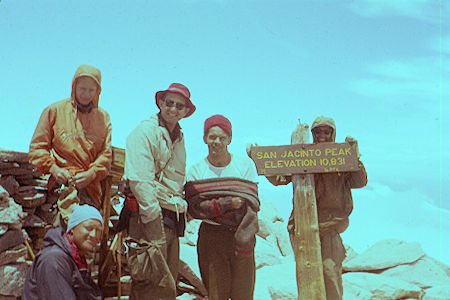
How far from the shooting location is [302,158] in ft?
22.6

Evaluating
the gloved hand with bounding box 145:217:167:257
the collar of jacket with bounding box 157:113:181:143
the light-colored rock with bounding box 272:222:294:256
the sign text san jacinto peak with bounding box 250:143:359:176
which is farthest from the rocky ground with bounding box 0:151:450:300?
the sign text san jacinto peak with bounding box 250:143:359:176

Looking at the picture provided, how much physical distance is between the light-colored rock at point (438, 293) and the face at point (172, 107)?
5645 millimetres

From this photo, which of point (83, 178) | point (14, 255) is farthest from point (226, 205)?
point (14, 255)

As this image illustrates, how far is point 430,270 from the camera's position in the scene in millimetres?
10914

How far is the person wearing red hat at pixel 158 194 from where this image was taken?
516cm

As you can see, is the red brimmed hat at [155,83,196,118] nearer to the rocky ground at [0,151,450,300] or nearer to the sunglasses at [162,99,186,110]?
the sunglasses at [162,99,186,110]

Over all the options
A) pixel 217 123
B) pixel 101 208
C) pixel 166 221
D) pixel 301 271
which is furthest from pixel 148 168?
pixel 301 271

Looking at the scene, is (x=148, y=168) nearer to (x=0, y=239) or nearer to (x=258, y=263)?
(x=0, y=239)

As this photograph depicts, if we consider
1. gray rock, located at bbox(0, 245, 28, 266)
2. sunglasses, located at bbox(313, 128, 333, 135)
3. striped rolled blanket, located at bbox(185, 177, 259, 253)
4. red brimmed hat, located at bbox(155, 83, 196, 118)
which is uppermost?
sunglasses, located at bbox(313, 128, 333, 135)

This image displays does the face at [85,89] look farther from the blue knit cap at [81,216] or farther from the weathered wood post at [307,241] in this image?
the weathered wood post at [307,241]

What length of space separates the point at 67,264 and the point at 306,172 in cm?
350

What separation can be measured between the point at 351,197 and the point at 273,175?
0.99 metres

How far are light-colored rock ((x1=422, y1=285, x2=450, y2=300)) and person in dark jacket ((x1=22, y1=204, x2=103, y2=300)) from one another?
6.34 m

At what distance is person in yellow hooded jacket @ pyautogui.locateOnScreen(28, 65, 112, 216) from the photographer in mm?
5691
